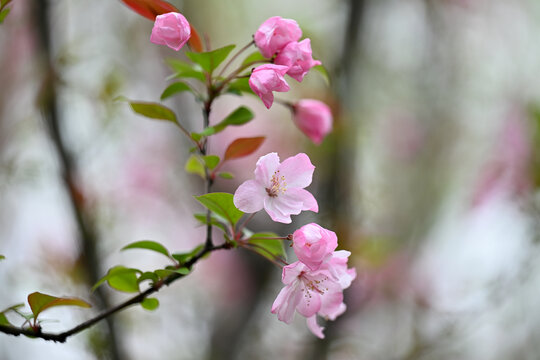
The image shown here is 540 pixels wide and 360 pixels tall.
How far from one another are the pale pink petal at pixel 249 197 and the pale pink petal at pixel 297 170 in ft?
0.13

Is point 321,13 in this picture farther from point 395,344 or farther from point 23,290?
point 23,290

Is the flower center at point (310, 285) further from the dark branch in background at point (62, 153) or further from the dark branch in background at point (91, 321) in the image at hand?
the dark branch in background at point (62, 153)

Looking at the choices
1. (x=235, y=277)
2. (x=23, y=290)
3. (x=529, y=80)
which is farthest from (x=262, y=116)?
(x=23, y=290)

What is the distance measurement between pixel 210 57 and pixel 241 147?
4.7 inches

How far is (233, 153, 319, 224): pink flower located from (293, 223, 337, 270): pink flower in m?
0.02

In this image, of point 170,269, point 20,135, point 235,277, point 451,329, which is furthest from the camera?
point 235,277

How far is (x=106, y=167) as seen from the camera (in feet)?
5.89

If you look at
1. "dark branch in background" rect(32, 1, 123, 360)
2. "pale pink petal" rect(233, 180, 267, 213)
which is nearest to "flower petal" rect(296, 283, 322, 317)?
"pale pink petal" rect(233, 180, 267, 213)

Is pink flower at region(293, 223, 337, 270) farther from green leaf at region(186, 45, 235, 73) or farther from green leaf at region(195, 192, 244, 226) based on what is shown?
green leaf at region(186, 45, 235, 73)

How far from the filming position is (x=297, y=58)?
578mm

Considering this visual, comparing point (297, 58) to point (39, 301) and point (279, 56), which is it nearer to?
point (279, 56)

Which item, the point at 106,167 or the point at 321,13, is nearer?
the point at 106,167

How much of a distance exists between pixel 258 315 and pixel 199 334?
0.70 feet

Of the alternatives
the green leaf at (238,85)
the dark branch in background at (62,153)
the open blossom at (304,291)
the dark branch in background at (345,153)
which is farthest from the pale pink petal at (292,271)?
the dark branch in background at (345,153)
